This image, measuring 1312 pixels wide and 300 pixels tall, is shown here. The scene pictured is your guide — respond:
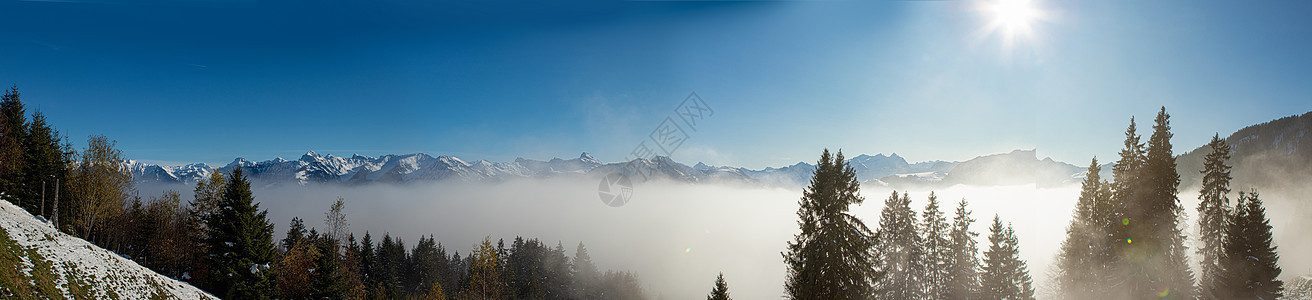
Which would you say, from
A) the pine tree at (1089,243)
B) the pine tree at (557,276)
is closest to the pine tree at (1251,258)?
the pine tree at (1089,243)

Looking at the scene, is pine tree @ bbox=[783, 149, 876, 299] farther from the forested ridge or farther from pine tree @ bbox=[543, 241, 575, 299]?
pine tree @ bbox=[543, 241, 575, 299]

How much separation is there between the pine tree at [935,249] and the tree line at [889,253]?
60 millimetres

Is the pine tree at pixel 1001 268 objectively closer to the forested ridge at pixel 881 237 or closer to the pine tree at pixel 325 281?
the forested ridge at pixel 881 237

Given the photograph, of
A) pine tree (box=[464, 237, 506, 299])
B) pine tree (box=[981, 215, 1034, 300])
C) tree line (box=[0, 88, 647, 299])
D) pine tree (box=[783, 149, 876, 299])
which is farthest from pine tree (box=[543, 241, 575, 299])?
pine tree (box=[783, 149, 876, 299])

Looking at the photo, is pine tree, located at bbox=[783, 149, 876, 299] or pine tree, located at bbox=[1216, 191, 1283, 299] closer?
pine tree, located at bbox=[783, 149, 876, 299]

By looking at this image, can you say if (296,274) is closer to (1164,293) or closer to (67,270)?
(67,270)

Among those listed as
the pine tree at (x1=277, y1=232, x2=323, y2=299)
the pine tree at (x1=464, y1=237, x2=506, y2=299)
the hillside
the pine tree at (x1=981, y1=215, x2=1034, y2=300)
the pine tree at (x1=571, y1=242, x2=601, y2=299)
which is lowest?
the pine tree at (x1=571, y1=242, x2=601, y2=299)

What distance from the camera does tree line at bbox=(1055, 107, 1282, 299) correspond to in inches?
854

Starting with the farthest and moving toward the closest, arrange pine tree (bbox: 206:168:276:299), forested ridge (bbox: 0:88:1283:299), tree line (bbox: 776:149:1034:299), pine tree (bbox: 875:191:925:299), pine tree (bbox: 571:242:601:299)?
pine tree (bbox: 571:242:601:299)
pine tree (bbox: 206:168:276:299)
pine tree (bbox: 875:191:925:299)
forested ridge (bbox: 0:88:1283:299)
tree line (bbox: 776:149:1034:299)

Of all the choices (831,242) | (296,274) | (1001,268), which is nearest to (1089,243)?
(1001,268)

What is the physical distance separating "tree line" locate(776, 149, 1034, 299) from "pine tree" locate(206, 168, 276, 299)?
1459 inches

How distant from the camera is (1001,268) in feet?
107

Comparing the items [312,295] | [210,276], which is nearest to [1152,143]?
[312,295]

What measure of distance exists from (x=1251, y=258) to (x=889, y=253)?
17.6 meters
